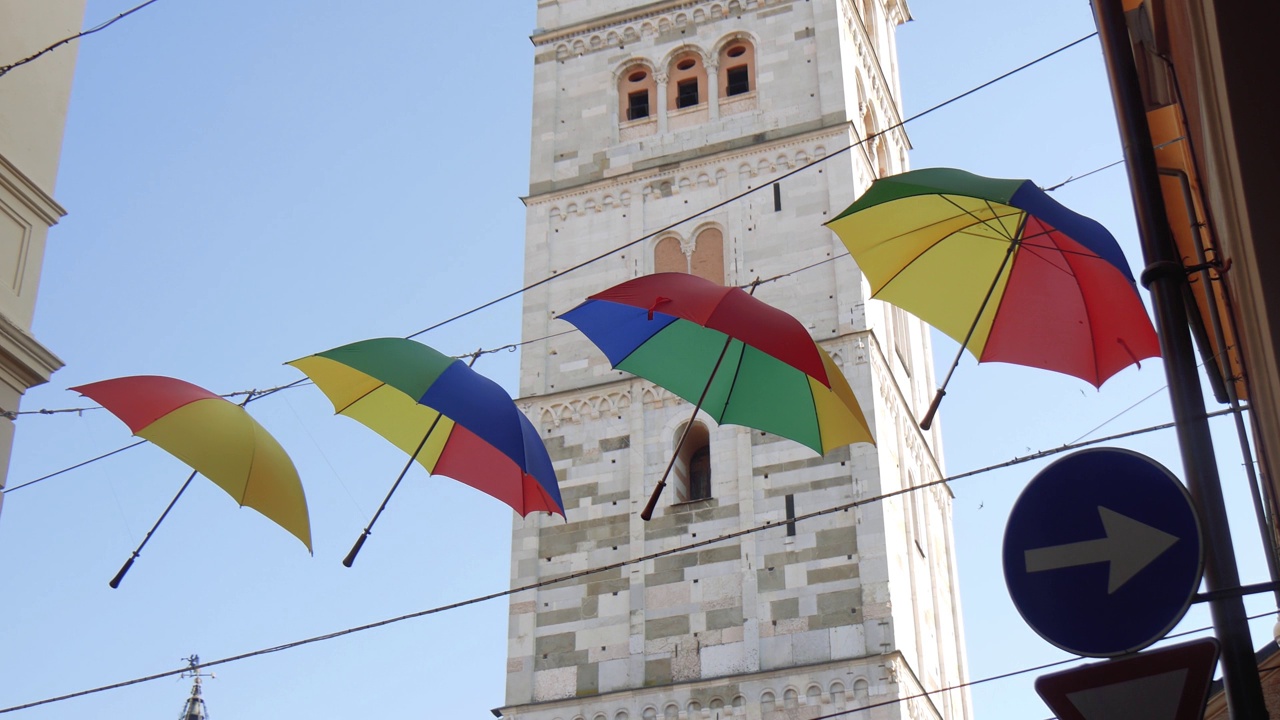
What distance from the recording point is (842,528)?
1955 centimetres

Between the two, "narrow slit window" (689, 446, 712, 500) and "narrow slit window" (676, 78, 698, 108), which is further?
"narrow slit window" (676, 78, 698, 108)

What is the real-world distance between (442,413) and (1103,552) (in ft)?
20.7

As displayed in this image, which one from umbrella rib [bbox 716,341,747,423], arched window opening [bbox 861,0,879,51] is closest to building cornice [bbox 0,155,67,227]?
umbrella rib [bbox 716,341,747,423]

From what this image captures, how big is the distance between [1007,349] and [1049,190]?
1.76m

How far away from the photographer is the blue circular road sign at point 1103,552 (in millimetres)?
4258

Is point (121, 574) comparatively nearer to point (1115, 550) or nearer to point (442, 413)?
point (442, 413)

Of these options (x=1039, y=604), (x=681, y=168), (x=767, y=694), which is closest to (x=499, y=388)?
(x=1039, y=604)

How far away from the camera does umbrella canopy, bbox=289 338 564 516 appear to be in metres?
10.3

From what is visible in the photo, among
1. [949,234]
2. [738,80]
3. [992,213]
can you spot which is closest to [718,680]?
[738,80]

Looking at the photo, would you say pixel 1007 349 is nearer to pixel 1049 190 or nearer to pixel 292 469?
pixel 1049 190

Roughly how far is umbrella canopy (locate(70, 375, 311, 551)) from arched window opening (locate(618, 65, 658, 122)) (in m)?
14.6

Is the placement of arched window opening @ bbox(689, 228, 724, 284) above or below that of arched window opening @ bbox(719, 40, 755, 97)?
below

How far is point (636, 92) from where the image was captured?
25031 mm

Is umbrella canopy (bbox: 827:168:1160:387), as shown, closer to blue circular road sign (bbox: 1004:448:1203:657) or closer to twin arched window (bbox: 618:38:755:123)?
blue circular road sign (bbox: 1004:448:1203:657)
